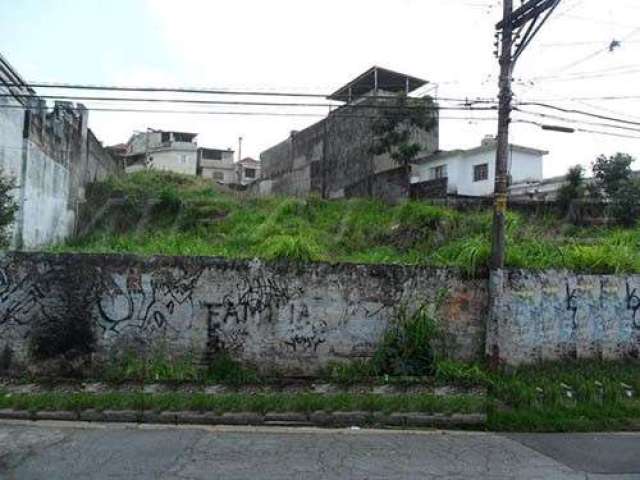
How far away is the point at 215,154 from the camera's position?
56719mm

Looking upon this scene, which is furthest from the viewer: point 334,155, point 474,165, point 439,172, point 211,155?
point 211,155

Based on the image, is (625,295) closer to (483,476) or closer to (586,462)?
(586,462)

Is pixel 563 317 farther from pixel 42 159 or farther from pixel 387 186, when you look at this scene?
pixel 42 159

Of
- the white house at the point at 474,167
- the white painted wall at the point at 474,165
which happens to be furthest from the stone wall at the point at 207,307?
the white house at the point at 474,167

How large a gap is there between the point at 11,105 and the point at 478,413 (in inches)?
529

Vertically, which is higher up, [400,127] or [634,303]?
[400,127]

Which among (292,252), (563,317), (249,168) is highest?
(249,168)

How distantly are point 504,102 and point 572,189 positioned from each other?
513 inches

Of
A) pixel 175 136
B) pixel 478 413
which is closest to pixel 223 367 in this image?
pixel 478 413

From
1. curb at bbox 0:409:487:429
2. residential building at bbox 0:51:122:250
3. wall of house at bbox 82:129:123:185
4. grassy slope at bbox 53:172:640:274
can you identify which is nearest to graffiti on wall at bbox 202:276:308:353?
grassy slope at bbox 53:172:640:274

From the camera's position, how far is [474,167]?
29.9 meters

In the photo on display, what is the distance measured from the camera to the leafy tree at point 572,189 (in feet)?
67.6

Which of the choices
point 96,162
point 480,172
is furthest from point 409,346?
point 480,172

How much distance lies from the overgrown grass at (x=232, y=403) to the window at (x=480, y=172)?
23.0m
